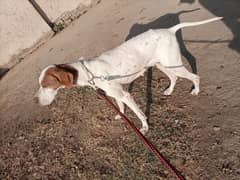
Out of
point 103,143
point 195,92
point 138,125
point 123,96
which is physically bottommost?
point 195,92

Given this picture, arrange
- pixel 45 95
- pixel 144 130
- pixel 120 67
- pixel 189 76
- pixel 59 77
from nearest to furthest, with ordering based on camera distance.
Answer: pixel 59 77, pixel 45 95, pixel 120 67, pixel 144 130, pixel 189 76

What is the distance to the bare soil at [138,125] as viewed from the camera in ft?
15.3

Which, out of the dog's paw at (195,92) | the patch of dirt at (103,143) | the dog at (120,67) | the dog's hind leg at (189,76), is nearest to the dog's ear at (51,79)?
the dog at (120,67)

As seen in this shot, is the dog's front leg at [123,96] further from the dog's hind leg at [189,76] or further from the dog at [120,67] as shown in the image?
the dog's hind leg at [189,76]

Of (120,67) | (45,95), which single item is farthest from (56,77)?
(120,67)

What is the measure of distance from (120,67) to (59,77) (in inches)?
32.5

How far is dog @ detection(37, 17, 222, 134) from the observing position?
14.8 ft

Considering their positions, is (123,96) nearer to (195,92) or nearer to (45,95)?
(45,95)

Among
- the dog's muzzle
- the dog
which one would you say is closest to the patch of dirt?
the dog

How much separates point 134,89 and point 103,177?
1644 millimetres

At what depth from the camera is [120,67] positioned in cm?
483

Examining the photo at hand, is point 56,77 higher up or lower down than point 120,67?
higher up

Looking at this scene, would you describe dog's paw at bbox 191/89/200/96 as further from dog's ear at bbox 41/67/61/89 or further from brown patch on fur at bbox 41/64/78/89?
dog's ear at bbox 41/67/61/89

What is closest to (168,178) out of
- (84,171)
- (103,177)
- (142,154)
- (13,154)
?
(142,154)
